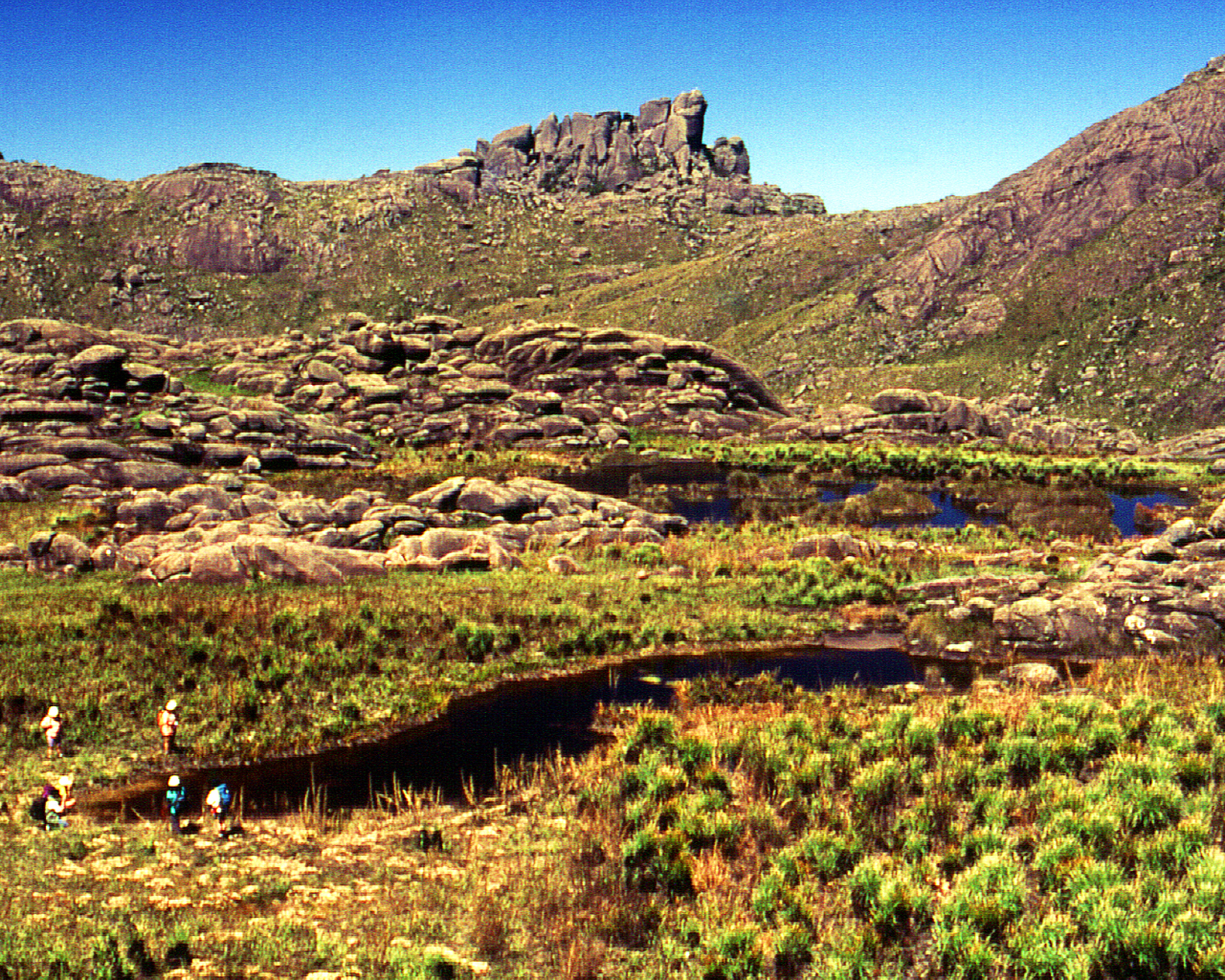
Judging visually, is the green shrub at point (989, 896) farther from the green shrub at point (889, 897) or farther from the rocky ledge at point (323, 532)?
the rocky ledge at point (323, 532)

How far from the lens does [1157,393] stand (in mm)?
122000

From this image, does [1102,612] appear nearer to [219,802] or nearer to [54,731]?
[219,802]

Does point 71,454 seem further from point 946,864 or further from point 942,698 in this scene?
point 946,864

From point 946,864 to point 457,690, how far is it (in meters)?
16.7

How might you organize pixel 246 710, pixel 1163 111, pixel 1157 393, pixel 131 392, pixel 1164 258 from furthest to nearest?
pixel 1163 111 < pixel 1164 258 < pixel 1157 393 < pixel 131 392 < pixel 246 710

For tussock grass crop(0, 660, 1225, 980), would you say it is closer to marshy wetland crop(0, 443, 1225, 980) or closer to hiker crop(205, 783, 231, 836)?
marshy wetland crop(0, 443, 1225, 980)

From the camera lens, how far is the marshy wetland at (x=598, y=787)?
1274 centimetres

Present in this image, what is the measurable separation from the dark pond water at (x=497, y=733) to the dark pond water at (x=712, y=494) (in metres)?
30.0

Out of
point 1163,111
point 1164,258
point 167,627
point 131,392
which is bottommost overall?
point 167,627

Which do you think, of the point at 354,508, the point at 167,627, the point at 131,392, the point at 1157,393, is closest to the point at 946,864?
the point at 167,627

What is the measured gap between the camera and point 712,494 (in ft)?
252

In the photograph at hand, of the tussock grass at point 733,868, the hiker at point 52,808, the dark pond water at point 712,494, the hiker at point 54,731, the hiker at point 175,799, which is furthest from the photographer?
the dark pond water at point 712,494

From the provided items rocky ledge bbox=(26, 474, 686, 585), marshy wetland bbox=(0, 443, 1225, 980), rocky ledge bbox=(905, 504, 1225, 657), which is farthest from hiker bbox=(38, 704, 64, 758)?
rocky ledge bbox=(905, 504, 1225, 657)

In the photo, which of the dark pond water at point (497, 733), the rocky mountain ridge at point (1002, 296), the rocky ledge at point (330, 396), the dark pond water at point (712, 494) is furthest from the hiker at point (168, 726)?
the rocky mountain ridge at point (1002, 296)
